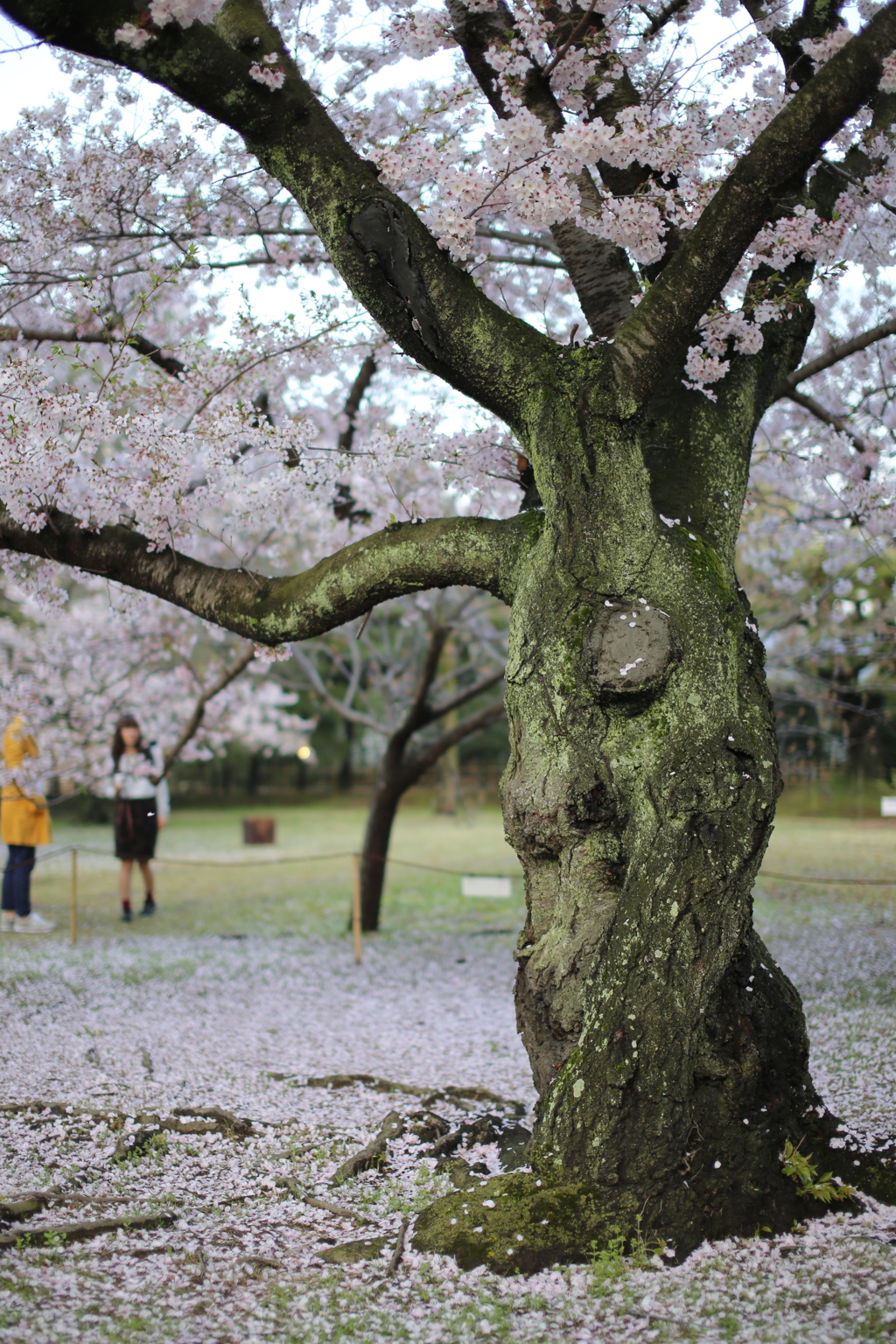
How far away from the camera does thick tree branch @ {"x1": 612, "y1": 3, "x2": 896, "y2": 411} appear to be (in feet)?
8.75

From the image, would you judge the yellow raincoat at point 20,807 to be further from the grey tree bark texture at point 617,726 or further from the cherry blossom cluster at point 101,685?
the grey tree bark texture at point 617,726

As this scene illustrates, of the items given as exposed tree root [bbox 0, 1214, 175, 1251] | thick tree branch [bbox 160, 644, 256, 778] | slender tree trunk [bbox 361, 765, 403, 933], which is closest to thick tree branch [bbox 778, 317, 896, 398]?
thick tree branch [bbox 160, 644, 256, 778]

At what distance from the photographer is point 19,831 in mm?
7246

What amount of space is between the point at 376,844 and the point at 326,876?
4.41 metres

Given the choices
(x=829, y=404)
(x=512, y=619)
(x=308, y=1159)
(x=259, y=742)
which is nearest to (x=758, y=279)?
(x=512, y=619)

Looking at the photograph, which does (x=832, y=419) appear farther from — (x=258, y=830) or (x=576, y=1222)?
(x=258, y=830)

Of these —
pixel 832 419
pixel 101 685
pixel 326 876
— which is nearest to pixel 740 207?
pixel 832 419

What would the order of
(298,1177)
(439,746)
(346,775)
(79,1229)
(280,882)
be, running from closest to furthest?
(79,1229), (298,1177), (439,746), (280,882), (346,775)

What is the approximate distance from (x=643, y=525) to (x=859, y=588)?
12.7 meters

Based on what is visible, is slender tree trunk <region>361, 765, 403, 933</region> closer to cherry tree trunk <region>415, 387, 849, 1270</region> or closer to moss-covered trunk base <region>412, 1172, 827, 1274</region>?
cherry tree trunk <region>415, 387, 849, 1270</region>

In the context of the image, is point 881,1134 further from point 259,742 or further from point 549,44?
point 259,742

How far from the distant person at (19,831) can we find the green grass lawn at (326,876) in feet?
1.18

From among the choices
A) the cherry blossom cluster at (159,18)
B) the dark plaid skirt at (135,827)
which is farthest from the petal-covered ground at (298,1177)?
the cherry blossom cluster at (159,18)

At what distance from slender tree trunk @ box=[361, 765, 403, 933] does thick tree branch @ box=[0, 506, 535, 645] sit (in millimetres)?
3925
